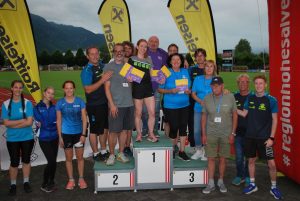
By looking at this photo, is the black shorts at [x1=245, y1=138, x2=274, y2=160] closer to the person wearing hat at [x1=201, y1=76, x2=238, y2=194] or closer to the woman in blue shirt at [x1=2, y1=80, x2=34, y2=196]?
the person wearing hat at [x1=201, y1=76, x2=238, y2=194]

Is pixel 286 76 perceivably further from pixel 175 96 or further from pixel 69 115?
pixel 69 115

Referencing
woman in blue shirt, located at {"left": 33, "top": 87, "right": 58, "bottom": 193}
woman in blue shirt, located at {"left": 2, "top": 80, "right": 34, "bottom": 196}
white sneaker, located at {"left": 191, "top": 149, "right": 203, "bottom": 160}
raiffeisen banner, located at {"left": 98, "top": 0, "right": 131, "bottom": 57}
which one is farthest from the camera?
raiffeisen banner, located at {"left": 98, "top": 0, "right": 131, "bottom": 57}

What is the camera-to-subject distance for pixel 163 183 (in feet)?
15.1

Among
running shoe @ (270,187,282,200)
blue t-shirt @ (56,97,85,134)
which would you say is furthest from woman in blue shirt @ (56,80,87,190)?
running shoe @ (270,187,282,200)

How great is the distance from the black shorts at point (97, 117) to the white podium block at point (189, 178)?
1.37 m

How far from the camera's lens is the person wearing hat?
4.25 m

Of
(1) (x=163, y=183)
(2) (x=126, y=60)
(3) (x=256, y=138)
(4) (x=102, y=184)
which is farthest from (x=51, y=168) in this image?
(3) (x=256, y=138)

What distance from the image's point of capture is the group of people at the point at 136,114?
425 centimetres

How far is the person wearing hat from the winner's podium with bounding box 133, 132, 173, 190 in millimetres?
650

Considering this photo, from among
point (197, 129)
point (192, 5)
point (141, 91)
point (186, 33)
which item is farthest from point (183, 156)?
point (192, 5)

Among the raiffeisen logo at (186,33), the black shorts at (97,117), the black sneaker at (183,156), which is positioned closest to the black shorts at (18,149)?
the black shorts at (97,117)

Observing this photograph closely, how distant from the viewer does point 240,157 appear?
478 centimetres

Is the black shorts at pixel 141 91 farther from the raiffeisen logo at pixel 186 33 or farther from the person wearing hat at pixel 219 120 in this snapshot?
the raiffeisen logo at pixel 186 33

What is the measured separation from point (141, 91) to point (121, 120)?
21.5 inches
